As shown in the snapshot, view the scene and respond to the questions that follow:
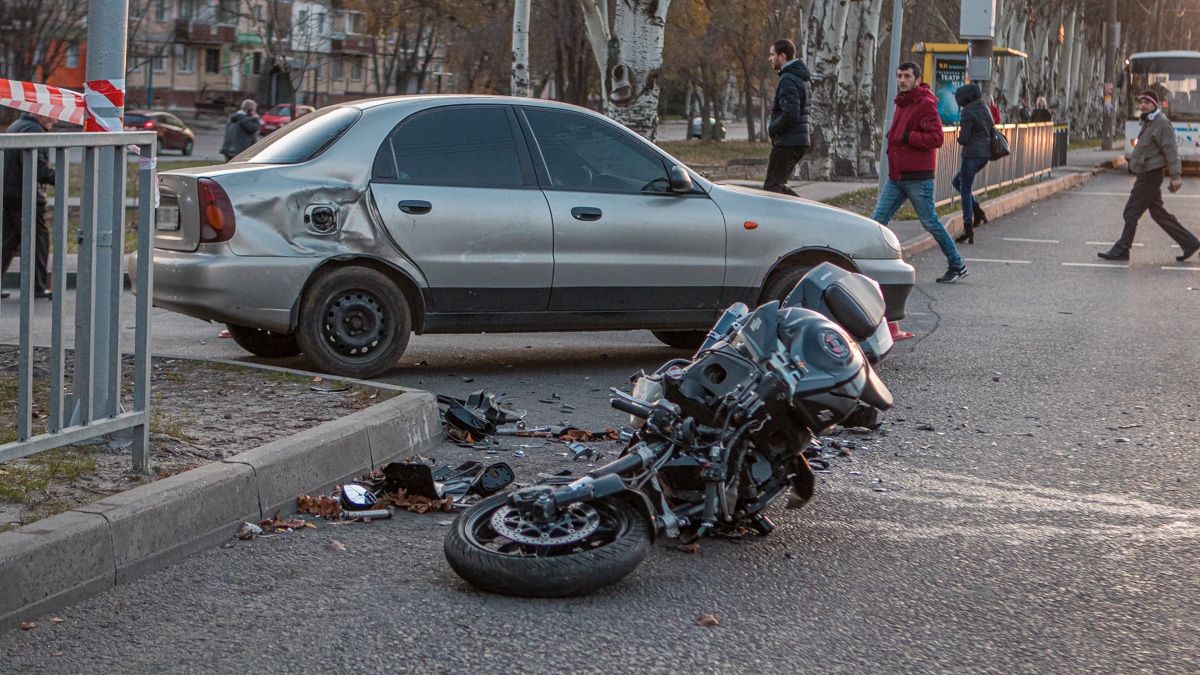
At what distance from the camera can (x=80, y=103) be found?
5863 millimetres

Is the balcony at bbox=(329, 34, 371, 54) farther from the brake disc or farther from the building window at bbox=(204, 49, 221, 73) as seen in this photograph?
the brake disc

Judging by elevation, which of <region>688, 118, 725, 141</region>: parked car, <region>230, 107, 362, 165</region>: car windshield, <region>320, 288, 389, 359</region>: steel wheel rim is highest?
<region>688, 118, 725, 141</region>: parked car

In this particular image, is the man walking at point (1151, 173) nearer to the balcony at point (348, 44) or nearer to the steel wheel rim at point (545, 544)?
the steel wheel rim at point (545, 544)

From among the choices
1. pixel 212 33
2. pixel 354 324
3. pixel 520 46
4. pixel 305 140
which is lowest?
pixel 354 324

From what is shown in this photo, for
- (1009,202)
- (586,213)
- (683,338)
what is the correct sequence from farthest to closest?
1. (1009,202)
2. (683,338)
3. (586,213)

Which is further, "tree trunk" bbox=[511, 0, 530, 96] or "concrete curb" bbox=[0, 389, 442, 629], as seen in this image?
"tree trunk" bbox=[511, 0, 530, 96]

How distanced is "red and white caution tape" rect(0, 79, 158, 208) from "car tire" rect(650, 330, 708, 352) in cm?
479

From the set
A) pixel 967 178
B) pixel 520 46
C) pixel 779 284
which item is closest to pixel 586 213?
pixel 779 284

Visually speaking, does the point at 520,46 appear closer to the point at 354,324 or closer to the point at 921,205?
A: the point at 921,205

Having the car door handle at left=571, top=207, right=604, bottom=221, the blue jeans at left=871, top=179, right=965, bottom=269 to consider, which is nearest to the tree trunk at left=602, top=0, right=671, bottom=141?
the blue jeans at left=871, top=179, right=965, bottom=269

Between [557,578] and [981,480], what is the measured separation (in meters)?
2.57

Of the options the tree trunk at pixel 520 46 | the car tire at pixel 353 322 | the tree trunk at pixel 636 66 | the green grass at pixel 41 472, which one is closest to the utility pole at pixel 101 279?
the green grass at pixel 41 472

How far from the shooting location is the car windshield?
8430 millimetres

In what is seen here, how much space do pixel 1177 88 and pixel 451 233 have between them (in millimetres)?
39232
